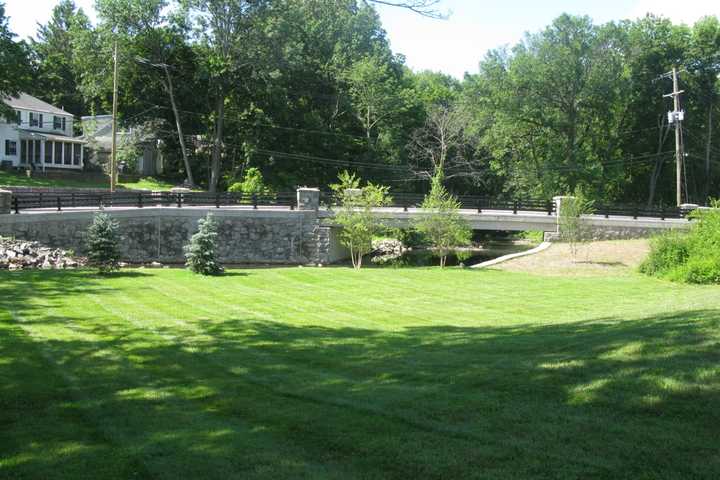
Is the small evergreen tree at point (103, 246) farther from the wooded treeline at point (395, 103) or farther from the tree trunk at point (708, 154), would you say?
the tree trunk at point (708, 154)

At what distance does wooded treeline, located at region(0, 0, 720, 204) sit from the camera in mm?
53281

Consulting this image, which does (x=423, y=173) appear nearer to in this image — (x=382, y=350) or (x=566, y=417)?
(x=382, y=350)

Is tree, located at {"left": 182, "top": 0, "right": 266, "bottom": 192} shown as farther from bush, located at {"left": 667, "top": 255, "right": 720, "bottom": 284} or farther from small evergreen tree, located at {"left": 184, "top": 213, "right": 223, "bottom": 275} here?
bush, located at {"left": 667, "top": 255, "right": 720, "bottom": 284}

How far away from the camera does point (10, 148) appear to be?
2237 inches

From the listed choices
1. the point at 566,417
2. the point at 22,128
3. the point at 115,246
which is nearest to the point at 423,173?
the point at 22,128

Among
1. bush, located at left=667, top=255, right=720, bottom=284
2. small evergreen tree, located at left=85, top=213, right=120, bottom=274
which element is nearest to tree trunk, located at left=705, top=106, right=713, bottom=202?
bush, located at left=667, top=255, right=720, bottom=284

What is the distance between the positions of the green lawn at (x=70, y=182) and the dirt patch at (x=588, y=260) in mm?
33050

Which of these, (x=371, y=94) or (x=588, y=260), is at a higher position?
(x=371, y=94)

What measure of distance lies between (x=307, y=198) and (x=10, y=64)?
69.1ft

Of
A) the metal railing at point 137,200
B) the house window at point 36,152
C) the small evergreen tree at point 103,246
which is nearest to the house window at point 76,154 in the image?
the house window at point 36,152

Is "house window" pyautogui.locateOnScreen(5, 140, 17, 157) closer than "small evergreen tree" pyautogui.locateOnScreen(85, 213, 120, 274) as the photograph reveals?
No

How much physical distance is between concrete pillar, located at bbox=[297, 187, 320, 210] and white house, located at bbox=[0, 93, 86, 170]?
1079 inches

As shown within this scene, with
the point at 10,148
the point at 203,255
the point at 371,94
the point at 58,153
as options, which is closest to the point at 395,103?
the point at 371,94

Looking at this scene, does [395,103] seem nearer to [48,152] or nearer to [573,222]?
[48,152]
